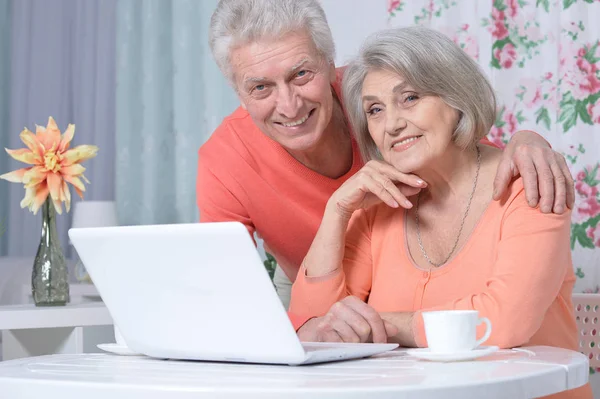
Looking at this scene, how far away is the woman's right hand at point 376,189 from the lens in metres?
1.60

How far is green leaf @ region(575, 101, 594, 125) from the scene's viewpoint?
2.67 meters

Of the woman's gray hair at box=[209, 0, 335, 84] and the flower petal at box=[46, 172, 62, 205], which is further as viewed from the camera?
the flower petal at box=[46, 172, 62, 205]

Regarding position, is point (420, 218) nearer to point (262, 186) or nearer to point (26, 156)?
point (262, 186)

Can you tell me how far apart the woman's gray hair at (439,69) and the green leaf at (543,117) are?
112 cm

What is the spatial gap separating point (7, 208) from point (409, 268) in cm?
351

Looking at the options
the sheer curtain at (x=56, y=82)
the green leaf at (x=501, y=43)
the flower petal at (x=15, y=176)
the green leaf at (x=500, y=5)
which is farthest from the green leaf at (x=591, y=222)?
the sheer curtain at (x=56, y=82)

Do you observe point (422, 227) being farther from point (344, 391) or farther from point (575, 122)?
point (575, 122)

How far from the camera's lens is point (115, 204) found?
153 inches

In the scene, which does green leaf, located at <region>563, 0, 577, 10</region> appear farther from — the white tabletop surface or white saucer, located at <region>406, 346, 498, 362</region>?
white saucer, located at <region>406, 346, 498, 362</region>

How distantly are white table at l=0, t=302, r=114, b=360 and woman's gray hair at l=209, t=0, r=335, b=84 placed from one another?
1059 millimetres

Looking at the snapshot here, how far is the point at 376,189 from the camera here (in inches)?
63.4

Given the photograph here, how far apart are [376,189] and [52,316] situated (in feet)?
4.39

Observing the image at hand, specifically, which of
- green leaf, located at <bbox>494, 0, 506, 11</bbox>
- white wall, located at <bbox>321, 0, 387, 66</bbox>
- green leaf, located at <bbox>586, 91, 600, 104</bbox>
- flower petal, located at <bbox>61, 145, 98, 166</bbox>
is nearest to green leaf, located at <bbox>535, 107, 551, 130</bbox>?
green leaf, located at <bbox>586, 91, 600, 104</bbox>

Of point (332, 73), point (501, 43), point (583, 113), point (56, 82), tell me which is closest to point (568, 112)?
point (583, 113)
